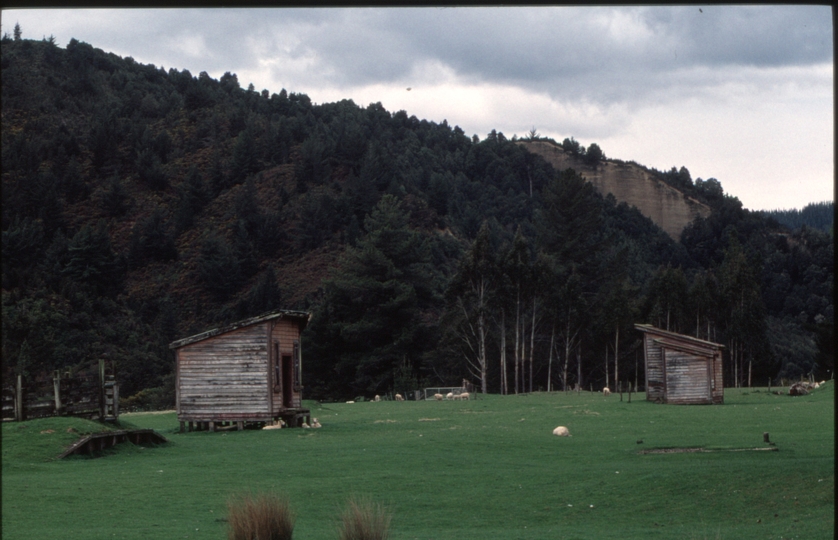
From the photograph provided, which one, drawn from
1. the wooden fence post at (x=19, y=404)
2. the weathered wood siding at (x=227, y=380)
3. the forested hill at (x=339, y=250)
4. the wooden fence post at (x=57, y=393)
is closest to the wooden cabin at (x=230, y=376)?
the weathered wood siding at (x=227, y=380)

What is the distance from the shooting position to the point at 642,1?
2.85 m

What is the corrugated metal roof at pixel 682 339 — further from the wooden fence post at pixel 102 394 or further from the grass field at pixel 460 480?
the wooden fence post at pixel 102 394

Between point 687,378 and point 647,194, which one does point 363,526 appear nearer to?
point 687,378

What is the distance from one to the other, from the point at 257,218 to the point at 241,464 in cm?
6789

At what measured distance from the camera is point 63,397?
2331 cm

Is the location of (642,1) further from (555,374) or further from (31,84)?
(31,84)

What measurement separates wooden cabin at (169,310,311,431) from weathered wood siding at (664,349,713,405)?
17.0m

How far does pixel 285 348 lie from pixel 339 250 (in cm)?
5299

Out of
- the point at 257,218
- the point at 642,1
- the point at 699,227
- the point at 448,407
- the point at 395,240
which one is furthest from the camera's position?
the point at 699,227

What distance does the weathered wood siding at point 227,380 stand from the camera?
28.8 metres

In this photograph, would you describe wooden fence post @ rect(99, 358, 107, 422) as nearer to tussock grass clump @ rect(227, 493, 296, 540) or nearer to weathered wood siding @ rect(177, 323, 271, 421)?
weathered wood siding @ rect(177, 323, 271, 421)

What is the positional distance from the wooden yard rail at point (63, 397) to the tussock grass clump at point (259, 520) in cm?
1339

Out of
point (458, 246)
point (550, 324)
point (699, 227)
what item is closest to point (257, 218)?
point (458, 246)

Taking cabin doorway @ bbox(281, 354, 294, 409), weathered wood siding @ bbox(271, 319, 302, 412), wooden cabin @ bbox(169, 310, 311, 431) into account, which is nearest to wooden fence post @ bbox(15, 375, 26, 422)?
wooden cabin @ bbox(169, 310, 311, 431)
